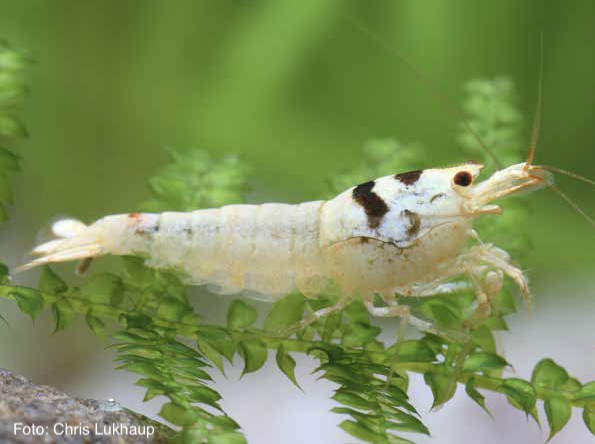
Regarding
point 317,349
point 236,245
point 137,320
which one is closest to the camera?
point 137,320

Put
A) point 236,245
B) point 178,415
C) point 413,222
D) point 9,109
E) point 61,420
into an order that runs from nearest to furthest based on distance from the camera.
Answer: point 61,420
point 178,415
point 9,109
point 413,222
point 236,245

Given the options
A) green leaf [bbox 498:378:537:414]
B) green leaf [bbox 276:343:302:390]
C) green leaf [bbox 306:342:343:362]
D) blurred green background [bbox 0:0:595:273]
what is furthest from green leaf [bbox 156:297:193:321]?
blurred green background [bbox 0:0:595:273]

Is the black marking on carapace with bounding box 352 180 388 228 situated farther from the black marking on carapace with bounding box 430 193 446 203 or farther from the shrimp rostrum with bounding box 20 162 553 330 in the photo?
the black marking on carapace with bounding box 430 193 446 203

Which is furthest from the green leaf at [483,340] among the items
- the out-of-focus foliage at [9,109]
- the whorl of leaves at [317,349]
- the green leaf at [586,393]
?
the out-of-focus foliage at [9,109]

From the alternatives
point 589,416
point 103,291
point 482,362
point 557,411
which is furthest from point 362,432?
A: point 103,291

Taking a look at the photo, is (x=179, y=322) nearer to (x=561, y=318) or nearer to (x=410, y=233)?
(x=410, y=233)

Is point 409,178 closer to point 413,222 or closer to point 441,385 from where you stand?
point 413,222
